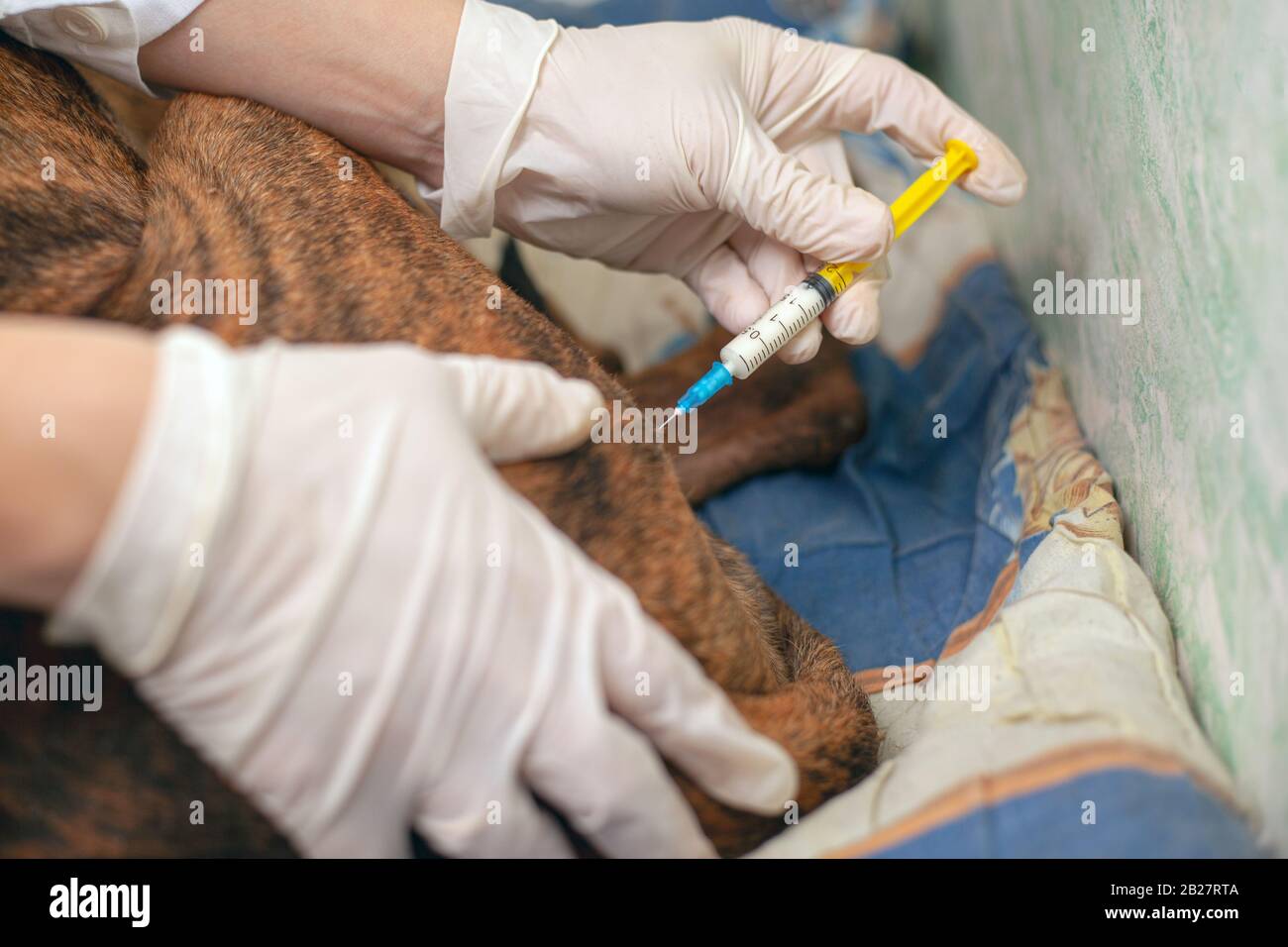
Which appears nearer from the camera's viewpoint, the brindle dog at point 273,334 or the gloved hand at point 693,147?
the brindle dog at point 273,334

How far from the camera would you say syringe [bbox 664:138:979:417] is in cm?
118

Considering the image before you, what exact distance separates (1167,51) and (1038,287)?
528 millimetres

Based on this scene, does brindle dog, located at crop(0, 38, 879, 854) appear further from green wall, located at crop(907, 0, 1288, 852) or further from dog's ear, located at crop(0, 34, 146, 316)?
green wall, located at crop(907, 0, 1288, 852)

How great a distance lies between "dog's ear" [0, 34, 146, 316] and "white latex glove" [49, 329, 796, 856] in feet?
1.11

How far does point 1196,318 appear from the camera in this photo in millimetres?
1006

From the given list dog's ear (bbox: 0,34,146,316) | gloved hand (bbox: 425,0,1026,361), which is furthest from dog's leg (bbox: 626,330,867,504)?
dog's ear (bbox: 0,34,146,316)

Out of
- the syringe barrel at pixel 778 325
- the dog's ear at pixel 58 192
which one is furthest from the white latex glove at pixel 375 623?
the syringe barrel at pixel 778 325

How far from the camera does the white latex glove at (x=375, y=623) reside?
0.65 meters

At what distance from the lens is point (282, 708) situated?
695mm

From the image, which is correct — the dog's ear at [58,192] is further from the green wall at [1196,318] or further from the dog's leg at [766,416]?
the green wall at [1196,318]

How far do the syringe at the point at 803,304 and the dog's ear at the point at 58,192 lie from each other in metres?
0.59

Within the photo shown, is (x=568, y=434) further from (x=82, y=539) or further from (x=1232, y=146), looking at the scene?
(x=1232, y=146)

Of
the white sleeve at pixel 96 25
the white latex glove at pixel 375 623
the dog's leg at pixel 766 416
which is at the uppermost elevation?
the white sleeve at pixel 96 25
